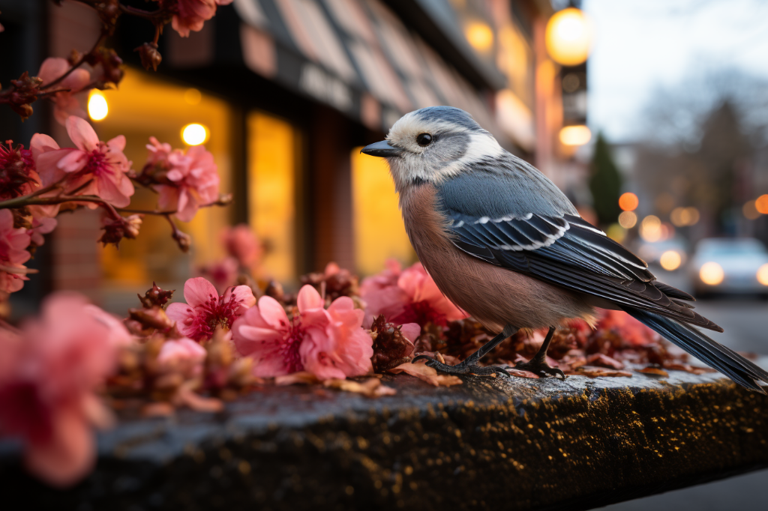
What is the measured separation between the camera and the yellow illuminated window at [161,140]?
228 inches

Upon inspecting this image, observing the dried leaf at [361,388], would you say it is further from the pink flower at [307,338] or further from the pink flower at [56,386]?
the pink flower at [56,386]

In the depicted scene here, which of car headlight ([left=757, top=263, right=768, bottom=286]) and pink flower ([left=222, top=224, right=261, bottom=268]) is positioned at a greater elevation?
car headlight ([left=757, top=263, right=768, bottom=286])

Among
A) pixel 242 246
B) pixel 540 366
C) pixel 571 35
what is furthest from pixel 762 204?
pixel 540 366

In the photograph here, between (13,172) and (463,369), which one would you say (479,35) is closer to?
(463,369)

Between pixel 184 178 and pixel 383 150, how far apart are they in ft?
2.94

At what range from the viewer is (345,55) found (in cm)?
693

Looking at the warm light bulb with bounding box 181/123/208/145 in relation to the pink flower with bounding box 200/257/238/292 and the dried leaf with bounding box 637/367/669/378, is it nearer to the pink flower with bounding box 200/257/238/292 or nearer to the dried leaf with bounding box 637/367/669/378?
the pink flower with bounding box 200/257/238/292

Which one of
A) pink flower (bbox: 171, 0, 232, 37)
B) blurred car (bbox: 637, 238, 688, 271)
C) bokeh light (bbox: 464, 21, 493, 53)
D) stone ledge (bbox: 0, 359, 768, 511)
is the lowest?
stone ledge (bbox: 0, 359, 768, 511)

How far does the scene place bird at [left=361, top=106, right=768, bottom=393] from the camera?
69.6 inches

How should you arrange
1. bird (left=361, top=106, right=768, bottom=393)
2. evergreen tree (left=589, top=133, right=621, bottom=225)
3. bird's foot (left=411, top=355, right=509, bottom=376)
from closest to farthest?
bird's foot (left=411, top=355, right=509, bottom=376)
bird (left=361, top=106, right=768, bottom=393)
evergreen tree (left=589, top=133, right=621, bottom=225)

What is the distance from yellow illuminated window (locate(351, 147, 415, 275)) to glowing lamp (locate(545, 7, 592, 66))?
413cm

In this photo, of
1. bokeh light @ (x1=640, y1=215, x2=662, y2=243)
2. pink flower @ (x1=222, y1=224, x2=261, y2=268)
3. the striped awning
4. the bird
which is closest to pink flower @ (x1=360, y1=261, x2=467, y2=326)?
the bird

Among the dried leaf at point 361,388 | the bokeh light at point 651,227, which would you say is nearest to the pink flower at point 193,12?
the dried leaf at point 361,388

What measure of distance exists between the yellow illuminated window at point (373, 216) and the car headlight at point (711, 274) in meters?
10.8
